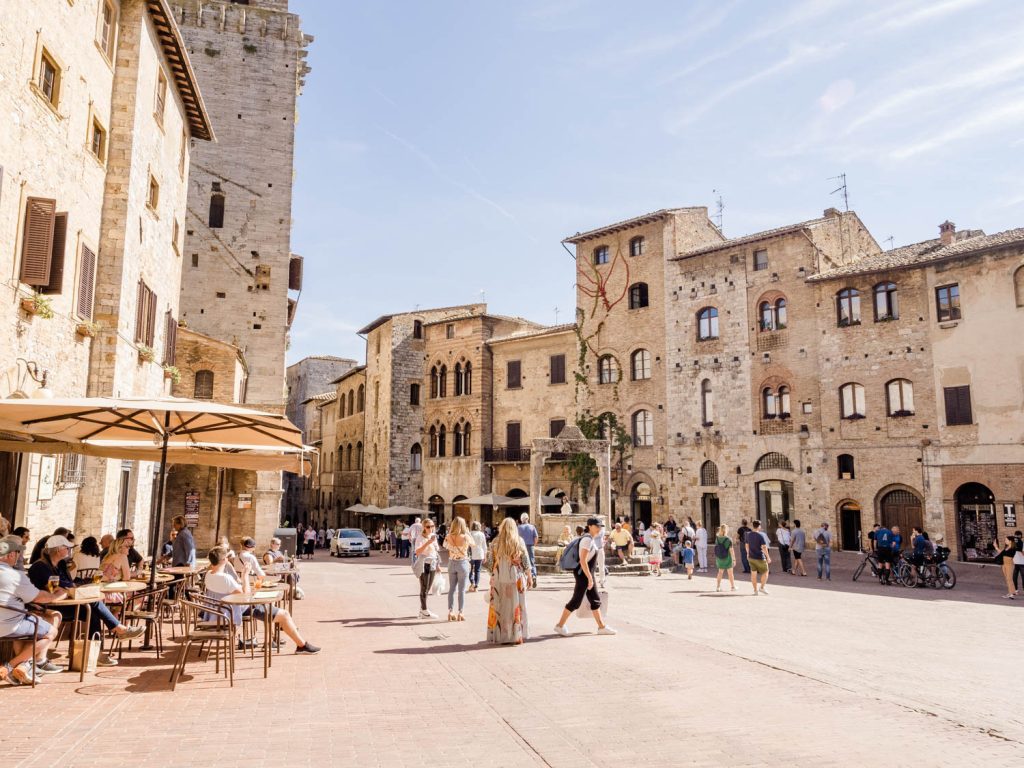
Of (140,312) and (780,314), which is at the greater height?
(780,314)

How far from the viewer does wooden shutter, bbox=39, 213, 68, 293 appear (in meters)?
12.2

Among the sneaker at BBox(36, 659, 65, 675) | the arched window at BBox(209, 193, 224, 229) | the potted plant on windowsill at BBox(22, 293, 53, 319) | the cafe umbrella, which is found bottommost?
the sneaker at BBox(36, 659, 65, 675)

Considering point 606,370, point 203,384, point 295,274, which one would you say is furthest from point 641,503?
point 203,384

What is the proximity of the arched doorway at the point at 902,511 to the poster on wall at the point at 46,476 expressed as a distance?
24.7m

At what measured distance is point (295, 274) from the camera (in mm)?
32688

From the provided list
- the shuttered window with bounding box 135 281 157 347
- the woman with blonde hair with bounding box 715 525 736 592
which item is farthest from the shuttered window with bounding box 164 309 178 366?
the woman with blonde hair with bounding box 715 525 736 592

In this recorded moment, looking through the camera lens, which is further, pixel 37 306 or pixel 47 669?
pixel 37 306

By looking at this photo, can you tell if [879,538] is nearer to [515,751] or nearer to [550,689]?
[550,689]

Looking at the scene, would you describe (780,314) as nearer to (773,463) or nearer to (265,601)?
(773,463)

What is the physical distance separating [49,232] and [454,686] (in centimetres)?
948

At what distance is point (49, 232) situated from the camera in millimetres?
11766

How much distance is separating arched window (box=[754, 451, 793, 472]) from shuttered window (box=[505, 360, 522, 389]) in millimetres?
12993

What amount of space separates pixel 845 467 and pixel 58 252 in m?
25.0

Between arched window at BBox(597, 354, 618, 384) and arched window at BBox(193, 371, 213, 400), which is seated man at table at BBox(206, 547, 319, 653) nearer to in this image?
arched window at BBox(193, 371, 213, 400)
